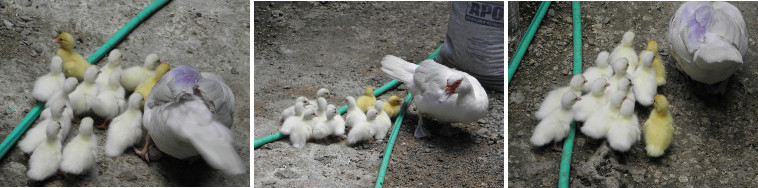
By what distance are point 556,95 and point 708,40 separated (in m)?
0.60

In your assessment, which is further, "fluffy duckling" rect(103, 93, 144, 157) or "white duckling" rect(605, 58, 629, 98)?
"white duckling" rect(605, 58, 629, 98)

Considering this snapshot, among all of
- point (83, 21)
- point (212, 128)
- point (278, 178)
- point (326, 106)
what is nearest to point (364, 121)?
point (326, 106)

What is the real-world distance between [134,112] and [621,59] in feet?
5.96

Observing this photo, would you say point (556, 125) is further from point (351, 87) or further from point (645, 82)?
point (351, 87)

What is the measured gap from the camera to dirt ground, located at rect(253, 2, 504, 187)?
2.38 m

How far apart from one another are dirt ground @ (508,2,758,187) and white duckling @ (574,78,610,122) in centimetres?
9

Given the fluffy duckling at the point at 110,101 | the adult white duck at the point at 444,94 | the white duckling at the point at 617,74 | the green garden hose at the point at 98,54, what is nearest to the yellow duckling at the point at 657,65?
the white duckling at the point at 617,74

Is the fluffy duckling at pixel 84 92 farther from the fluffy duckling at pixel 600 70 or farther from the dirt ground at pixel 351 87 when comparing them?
the fluffy duckling at pixel 600 70

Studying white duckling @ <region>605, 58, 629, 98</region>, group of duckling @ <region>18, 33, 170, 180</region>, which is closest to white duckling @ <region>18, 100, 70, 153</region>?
group of duckling @ <region>18, 33, 170, 180</region>

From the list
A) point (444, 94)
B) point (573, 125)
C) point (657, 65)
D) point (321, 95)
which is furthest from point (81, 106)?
point (657, 65)

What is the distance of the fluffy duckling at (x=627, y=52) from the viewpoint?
2879 mm

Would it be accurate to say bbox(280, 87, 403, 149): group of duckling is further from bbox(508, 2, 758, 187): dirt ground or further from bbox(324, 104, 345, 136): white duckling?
bbox(508, 2, 758, 187): dirt ground

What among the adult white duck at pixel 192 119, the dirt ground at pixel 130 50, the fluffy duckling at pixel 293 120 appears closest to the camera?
the adult white duck at pixel 192 119

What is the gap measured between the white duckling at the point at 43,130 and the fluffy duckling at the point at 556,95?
1647 millimetres
